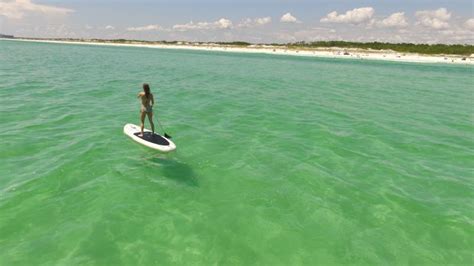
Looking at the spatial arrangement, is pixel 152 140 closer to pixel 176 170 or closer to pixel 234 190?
pixel 176 170

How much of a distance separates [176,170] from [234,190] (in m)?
2.60

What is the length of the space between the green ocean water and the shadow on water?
8 centimetres

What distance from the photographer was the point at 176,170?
38.8 ft

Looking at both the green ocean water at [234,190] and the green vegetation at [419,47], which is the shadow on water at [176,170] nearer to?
the green ocean water at [234,190]

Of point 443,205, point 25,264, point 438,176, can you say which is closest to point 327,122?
point 438,176

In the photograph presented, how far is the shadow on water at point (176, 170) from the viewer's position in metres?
11.1

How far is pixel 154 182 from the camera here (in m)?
10.9

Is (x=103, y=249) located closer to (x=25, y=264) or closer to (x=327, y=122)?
(x=25, y=264)

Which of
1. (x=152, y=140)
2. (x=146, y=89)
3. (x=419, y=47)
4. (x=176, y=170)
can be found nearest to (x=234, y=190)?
(x=176, y=170)

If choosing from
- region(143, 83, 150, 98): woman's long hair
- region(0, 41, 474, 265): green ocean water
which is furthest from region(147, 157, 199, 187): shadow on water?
region(143, 83, 150, 98): woman's long hair

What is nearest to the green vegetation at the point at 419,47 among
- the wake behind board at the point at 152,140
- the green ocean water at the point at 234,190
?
the green ocean water at the point at 234,190

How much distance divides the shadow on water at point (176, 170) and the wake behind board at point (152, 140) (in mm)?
482

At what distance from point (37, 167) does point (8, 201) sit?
2433 millimetres

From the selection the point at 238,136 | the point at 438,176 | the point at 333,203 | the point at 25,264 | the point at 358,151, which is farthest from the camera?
the point at 238,136
